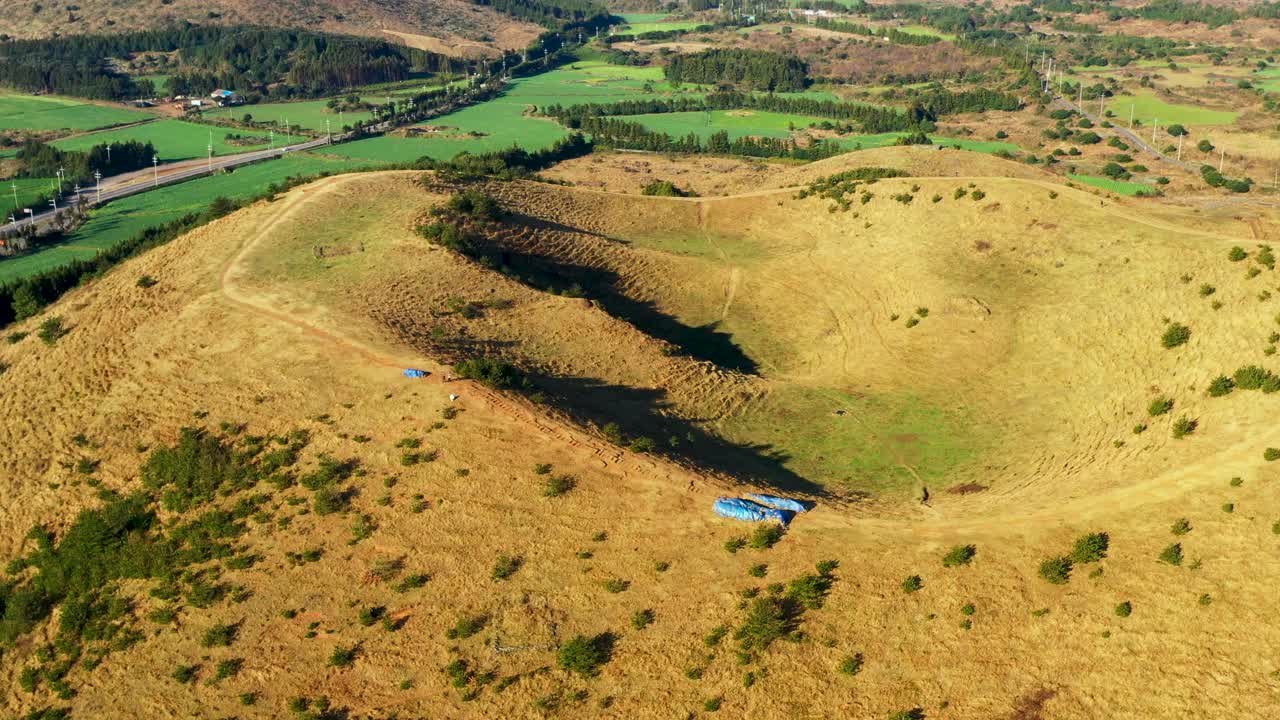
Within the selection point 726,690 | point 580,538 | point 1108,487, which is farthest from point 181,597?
point 1108,487

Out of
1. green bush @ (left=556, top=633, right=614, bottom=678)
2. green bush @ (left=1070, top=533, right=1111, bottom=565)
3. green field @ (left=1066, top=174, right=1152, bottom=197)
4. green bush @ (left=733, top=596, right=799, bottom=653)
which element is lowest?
green bush @ (left=556, top=633, right=614, bottom=678)

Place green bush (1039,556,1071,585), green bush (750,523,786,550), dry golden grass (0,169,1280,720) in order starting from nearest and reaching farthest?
dry golden grass (0,169,1280,720)
green bush (1039,556,1071,585)
green bush (750,523,786,550)

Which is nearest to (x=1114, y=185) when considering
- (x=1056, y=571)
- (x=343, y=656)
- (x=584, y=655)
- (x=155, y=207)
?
(x=1056, y=571)

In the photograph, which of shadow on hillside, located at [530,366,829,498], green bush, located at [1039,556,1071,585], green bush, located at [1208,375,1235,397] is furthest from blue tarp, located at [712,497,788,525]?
green bush, located at [1208,375,1235,397]

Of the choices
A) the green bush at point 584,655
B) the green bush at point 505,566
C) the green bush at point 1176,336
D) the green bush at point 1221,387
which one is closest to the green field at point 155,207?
the green bush at point 505,566

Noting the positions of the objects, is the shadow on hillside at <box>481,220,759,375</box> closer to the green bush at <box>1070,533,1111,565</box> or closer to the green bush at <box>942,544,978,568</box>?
the green bush at <box>942,544,978,568</box>

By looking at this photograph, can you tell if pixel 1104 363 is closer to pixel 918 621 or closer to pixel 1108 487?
pixel 1108 487

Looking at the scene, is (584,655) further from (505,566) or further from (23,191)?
(23,191)
